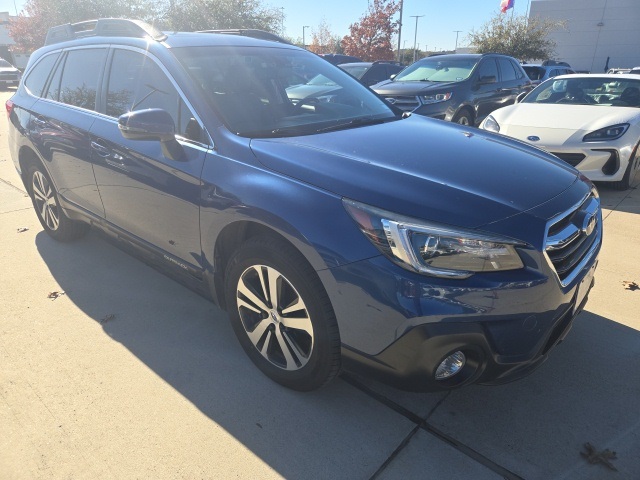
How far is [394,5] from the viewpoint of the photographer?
3019 cm

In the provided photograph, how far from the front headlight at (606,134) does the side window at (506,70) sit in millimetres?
3979

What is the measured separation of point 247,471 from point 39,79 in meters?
3.90

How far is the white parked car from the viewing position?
5438 mm

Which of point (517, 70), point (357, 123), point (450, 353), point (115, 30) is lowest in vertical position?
point (450, 353)

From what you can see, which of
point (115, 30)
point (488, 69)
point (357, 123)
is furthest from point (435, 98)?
point (115, 30)

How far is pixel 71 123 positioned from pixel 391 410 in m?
2.98

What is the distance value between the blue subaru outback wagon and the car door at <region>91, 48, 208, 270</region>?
13 millimetres

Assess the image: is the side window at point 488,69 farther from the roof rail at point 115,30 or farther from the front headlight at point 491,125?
the roof rail at point 115,30

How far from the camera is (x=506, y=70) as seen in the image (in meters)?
9.27

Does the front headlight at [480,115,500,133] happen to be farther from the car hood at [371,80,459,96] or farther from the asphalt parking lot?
the asphalt parking lot

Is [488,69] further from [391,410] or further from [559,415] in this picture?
[391,410]

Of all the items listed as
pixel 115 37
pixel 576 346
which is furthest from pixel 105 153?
pixel 576 346

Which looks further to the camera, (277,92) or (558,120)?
(558,120)

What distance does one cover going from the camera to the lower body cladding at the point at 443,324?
1805mm
